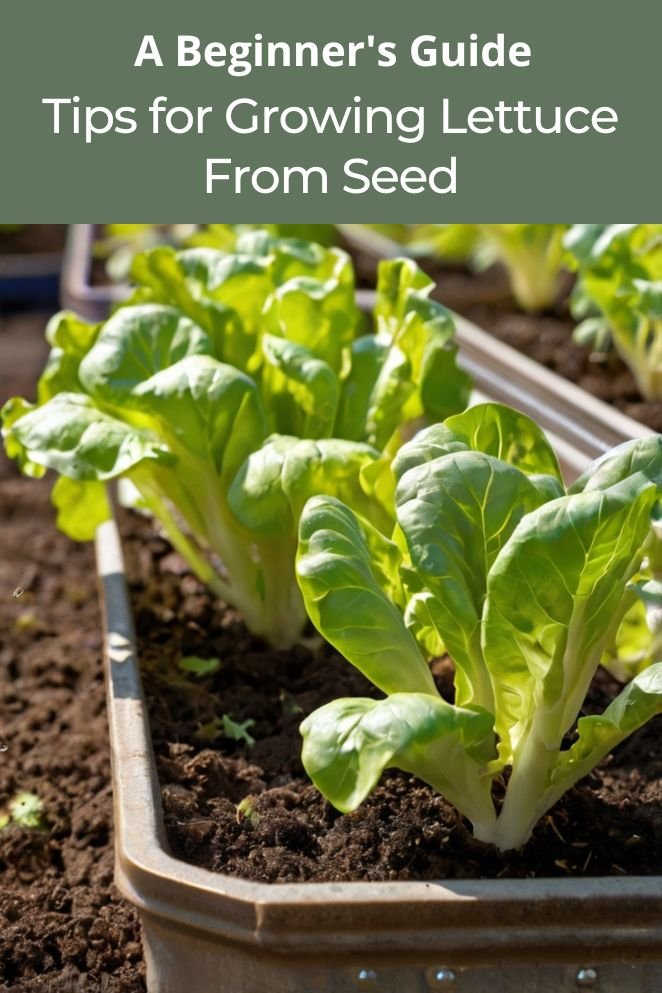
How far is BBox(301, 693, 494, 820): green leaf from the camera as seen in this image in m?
1.33

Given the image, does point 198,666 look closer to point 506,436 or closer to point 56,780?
point 56,780

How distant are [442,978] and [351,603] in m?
0.42

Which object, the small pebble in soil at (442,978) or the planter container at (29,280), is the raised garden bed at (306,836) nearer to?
the small pebble in soil at (442,978)

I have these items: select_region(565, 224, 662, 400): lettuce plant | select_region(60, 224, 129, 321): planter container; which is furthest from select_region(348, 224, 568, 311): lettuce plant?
select_region(60, 224, 129, 321): planter container

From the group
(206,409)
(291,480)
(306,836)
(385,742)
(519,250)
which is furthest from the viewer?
(519,250)

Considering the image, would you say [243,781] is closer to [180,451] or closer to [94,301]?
[180,451]

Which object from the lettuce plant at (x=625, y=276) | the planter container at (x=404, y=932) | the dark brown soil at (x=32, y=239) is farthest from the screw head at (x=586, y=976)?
the dark brown soil at (x=32, y=239)

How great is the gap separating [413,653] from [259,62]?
5.54ft

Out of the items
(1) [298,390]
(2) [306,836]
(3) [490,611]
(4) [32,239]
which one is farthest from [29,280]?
(3) [490,611]

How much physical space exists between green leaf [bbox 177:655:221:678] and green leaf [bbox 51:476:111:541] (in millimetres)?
397

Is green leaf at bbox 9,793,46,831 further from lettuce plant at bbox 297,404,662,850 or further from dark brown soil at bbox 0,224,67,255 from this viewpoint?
dark brown soil at bbox 0,224,67,255

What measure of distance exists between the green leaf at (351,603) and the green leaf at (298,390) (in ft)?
1.53

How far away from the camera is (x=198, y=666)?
6.97 feet

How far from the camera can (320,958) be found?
1.34m
